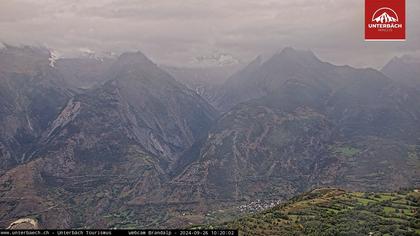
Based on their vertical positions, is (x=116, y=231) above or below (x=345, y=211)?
above

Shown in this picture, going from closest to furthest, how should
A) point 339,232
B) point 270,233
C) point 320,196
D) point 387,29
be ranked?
1. point 387,29
2. point 339,232
3. point 270,233
4. point 320,196

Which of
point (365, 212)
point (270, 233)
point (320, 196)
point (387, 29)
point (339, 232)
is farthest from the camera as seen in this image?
point (320, 196)

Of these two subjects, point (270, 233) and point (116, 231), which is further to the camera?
point (270, 233)

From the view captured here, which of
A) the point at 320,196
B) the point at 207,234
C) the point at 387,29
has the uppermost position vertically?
the point at 387,29

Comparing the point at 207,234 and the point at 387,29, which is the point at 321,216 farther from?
the point at 207,234

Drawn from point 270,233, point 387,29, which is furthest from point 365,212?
point 387,29

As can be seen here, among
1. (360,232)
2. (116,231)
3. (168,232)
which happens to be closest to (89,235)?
(116,231)
